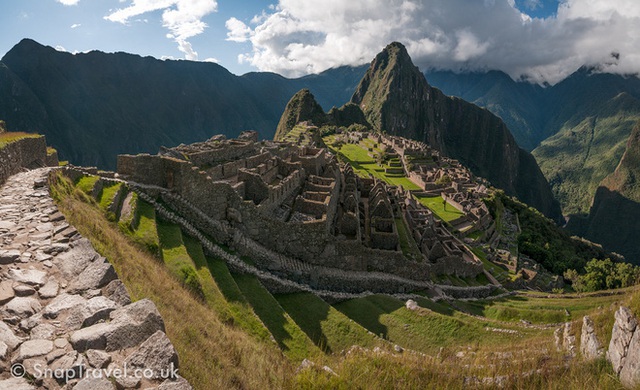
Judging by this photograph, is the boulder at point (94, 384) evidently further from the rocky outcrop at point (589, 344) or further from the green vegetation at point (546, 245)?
the green vegetation at point (546, 245)

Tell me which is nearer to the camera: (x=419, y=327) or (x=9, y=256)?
(x=9, y=256)

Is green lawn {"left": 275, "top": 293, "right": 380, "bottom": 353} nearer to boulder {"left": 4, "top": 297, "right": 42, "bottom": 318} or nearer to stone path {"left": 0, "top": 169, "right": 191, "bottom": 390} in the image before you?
stone path {"left": 0, "top": 169, "right": 191, "bottom": 390}

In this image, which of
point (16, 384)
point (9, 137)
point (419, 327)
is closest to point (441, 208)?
point (419, 327)

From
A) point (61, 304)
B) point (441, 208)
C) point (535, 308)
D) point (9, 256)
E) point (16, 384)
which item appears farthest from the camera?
point (441, 208)

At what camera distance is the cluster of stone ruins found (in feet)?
63.2

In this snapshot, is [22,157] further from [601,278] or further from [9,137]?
[601,278]

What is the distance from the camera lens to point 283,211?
24281 millimetres

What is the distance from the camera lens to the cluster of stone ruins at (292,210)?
19.2 metres

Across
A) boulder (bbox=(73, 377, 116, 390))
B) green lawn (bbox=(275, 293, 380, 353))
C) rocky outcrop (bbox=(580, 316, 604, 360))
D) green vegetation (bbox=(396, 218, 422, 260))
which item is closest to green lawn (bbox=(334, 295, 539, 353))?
green lawn (bbox=(275, 293, 380, 353))

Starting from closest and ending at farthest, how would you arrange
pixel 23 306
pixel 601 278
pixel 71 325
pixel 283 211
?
pixel 71 325, pixel 23 306, pixel 283 211, pixel 601 278

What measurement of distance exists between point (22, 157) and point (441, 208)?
5431 cm

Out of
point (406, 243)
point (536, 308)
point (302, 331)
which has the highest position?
point (302, 331)

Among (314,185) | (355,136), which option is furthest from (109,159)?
(314,185)

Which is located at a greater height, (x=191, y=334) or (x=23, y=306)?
(x=23, y=306)
